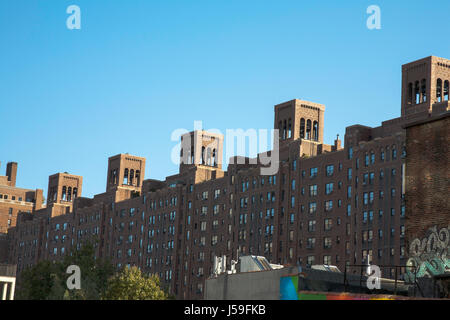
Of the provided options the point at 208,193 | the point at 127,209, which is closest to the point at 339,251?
the point at 208,193

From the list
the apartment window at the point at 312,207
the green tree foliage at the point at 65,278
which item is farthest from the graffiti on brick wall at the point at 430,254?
the apartment window at the point at 312,207

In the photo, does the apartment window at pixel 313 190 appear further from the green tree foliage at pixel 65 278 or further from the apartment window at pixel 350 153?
the green tree foliage at pixel 65 278

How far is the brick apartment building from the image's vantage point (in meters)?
117

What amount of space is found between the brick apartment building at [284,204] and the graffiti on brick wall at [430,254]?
167 feet

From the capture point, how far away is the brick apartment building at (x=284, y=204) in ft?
382

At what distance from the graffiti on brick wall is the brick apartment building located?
167ft

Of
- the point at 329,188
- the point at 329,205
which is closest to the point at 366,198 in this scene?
the point at 329,205

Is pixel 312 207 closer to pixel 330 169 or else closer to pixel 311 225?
pixel 311 225

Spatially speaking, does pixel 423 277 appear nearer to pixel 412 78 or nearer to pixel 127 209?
pixel 412 78

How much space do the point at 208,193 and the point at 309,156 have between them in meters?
27.1

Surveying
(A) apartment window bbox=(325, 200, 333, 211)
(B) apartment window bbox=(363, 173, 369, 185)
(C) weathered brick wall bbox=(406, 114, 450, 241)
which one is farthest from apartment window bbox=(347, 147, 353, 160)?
(C) weathered brick wall bbox=(406, 114, 450, 241)

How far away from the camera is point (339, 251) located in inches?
4803
